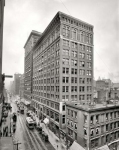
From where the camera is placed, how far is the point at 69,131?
3209 cm

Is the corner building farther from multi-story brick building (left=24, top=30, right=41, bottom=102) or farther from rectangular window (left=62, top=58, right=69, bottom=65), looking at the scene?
multi-story brick building (left=24, top=30, right=41, bottom=102)

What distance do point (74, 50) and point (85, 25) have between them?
11.2 meters

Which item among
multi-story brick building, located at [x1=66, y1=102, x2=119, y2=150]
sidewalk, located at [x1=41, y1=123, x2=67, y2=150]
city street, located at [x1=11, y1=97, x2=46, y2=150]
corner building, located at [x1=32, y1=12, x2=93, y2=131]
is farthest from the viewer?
corner building, located at [x1=32, y1=12, x2=93, y2=131]

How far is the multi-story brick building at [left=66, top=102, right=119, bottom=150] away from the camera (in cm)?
2594

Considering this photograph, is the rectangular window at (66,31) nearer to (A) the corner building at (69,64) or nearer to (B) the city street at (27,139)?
(A) the corner building at (69,64)

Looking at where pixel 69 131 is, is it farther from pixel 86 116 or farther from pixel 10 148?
pixel 10 148

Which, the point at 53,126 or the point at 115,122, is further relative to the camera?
the point at 53,126

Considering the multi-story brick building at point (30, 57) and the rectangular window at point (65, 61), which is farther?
the multi-story brick building at point (30, 57)

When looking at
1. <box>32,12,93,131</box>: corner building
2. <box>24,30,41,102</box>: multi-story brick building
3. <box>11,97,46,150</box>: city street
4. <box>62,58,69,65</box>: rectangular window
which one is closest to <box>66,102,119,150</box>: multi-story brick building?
<box>32,12,93,131</box>: corner building

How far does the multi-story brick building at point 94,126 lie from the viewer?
25938 mm

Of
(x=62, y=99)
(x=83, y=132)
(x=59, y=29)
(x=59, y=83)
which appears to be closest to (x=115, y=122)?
(x=83, y=132)

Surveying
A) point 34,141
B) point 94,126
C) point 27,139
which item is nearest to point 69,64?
point 94,126

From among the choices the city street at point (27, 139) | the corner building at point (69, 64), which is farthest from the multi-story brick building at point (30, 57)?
the city street at point (27, 139)

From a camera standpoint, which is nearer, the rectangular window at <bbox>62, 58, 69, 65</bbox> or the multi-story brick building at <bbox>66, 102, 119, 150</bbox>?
the multi-story brick building at <bbox>66, 102, 119, 150</bbox>
